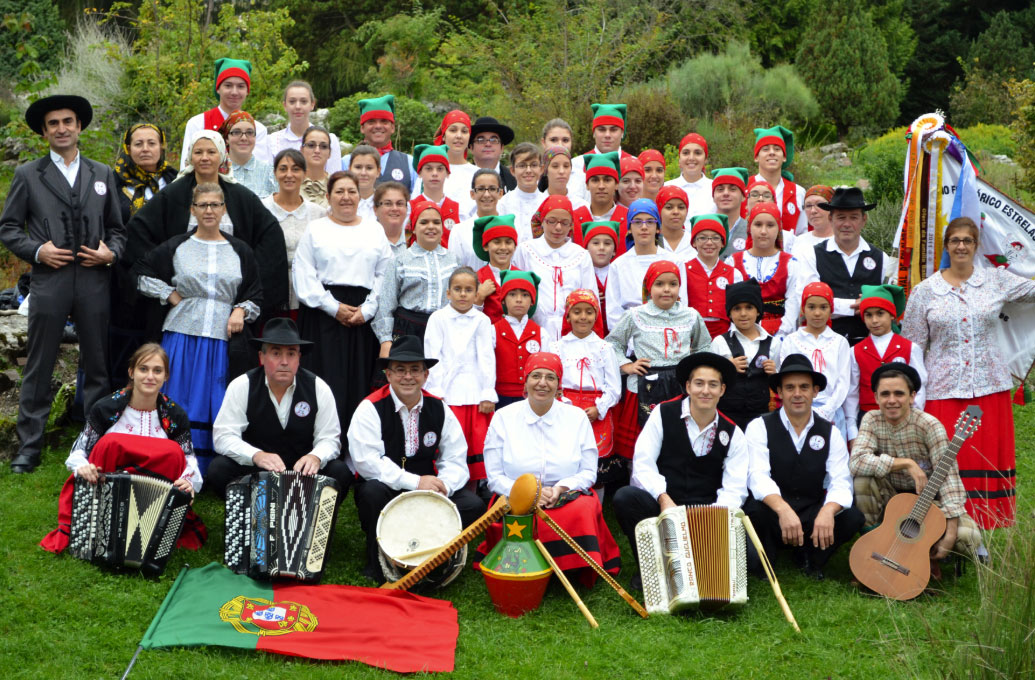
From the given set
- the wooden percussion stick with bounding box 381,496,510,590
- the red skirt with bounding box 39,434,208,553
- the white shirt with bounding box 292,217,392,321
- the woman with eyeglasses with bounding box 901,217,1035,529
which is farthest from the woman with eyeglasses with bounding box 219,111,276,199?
the woman with eyeglasses with bounding box 901,217,1035,529

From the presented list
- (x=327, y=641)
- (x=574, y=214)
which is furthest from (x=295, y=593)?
(x=574, y=214)

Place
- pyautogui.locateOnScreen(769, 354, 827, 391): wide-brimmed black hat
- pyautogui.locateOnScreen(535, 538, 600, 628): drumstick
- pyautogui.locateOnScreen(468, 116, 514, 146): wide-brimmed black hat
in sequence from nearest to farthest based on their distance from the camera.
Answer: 1. pyautogui.locateOnScreen(535, 538, 600, 628): drumstick
2. pyautogui.locateOnScreen(769, 354, 827, 391): wide-brimmed black hat
3. pyautogui.locateOnScreen(468, 116, 514, 146): wide-brimmed black hat

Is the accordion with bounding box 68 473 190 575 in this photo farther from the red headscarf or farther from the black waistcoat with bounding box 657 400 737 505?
the red headscarf

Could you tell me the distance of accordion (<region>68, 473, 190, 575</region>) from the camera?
5.75m

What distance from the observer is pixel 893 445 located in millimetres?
6352

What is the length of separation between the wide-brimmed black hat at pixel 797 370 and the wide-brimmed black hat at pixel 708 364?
0.26 meters

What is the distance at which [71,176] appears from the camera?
7.11 metres

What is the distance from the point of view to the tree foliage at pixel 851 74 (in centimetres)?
2230

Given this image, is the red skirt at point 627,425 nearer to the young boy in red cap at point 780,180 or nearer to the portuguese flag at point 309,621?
the portuguese flag at point 309,621

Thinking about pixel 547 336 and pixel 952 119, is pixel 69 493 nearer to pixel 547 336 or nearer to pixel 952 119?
pixel 547 336

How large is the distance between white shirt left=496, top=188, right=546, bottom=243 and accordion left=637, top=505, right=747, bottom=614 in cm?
309

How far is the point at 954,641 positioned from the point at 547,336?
346 cm

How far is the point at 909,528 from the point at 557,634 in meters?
2.05

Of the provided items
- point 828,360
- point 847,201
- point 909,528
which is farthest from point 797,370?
point 847,201
